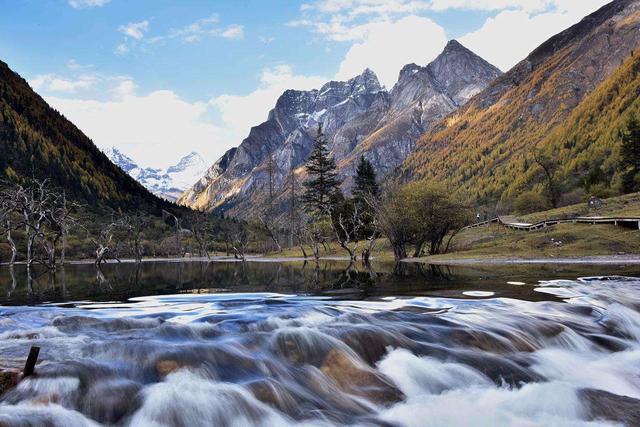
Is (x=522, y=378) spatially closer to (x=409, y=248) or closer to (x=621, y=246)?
(x=621, y=246)

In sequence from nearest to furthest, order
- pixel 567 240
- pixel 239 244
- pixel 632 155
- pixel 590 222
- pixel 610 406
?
1. pixel 610 406
2. pixel 567 240
3. pixel 590 222
4. pixel 632 155
5. pixel 239 244

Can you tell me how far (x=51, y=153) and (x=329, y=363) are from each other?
16860 centimetres

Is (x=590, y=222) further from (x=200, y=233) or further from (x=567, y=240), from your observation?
(x=200, y=233)

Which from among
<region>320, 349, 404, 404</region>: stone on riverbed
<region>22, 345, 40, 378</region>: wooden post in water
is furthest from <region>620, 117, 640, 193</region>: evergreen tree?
<region>22, 345, 40, 378</region>: wooden post in water

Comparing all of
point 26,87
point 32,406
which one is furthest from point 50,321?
point 26,87

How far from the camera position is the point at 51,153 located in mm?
156750

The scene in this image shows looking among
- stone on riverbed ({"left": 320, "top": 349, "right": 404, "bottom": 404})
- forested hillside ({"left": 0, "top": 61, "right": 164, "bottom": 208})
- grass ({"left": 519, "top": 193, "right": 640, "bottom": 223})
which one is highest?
forested hillside ({"left": 0, "top": 61, "right": 164, "bottom": 208})

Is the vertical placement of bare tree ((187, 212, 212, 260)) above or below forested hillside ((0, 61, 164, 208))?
below

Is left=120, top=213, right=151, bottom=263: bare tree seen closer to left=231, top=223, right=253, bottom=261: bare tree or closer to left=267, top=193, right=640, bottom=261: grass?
left=231, top=223, right=253, bottom=261: bare tree

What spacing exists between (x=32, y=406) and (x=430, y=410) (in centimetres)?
687

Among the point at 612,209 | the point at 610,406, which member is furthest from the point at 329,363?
the point at 612,209

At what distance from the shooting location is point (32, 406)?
820 centimetres

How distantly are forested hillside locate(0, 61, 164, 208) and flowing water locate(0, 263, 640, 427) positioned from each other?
12365 cm

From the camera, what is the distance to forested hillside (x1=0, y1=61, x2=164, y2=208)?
5507 inches
